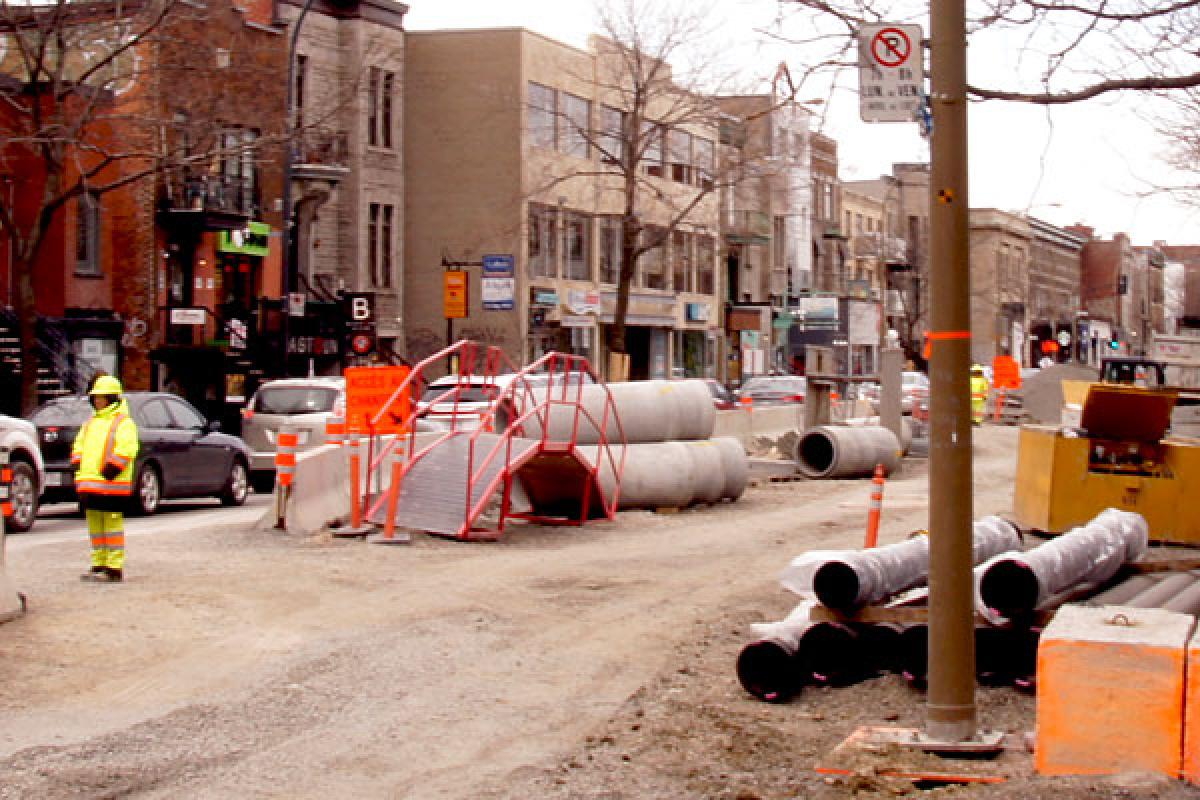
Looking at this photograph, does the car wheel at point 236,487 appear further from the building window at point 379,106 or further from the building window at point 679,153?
the building window at point 679,153

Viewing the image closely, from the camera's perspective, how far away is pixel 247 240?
45531 mm

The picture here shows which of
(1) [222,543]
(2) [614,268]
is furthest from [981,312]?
(1) [222,543]

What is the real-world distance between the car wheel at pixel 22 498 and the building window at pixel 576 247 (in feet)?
117

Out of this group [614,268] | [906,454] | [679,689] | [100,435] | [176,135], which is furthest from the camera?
[614,268]

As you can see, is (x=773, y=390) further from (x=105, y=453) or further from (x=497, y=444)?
(x=105, y=453)

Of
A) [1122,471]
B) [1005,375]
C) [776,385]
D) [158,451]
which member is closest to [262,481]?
[158,451]

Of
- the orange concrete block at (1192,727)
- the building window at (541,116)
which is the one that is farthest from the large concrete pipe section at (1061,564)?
the building window at (541,116)

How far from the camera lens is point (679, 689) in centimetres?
1049

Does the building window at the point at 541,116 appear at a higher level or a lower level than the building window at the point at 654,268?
higher

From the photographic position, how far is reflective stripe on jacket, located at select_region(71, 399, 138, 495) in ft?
44.8

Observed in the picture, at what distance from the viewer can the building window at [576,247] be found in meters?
55.4

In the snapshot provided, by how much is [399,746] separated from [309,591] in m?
5.12

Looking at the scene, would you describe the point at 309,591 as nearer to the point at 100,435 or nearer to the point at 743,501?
the point at 100,435

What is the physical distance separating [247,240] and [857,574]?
123ft
